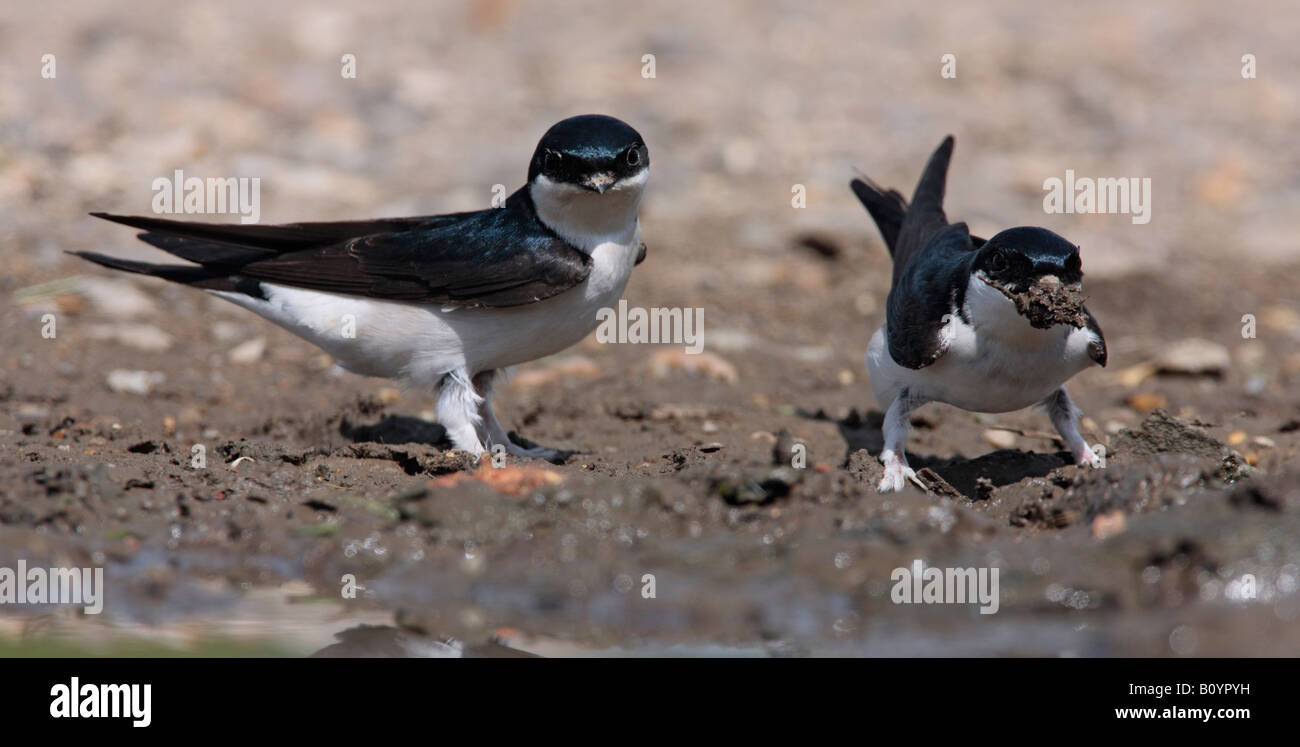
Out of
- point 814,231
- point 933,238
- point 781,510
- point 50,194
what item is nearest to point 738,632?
point 781,510

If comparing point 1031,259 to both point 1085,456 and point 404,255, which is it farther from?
point 404,255

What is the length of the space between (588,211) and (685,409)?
1.29m

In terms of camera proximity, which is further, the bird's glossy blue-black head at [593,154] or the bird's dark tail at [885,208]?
the bird's dark tail at [885,208]

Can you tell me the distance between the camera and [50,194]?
30.2 ft

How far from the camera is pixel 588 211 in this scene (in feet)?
18.6

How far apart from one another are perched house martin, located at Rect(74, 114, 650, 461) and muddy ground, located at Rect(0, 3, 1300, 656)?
1.53 feet

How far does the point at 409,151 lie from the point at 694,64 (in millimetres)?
2699

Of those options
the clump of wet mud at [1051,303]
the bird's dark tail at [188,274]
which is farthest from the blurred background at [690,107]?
the clump of wet mud at [1051,303]

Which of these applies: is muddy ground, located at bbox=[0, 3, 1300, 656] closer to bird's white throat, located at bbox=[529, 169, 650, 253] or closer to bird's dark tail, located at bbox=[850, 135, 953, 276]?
bird's dark tail, located at bbox=[850, 135, 953, 276]

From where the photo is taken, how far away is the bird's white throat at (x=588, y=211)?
18.4ft

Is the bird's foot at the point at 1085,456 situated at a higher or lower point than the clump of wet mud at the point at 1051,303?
lower

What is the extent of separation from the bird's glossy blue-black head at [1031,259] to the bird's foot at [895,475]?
0.80m

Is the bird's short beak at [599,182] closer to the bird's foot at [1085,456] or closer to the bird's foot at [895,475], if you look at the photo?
the bird's foot at [895,475]

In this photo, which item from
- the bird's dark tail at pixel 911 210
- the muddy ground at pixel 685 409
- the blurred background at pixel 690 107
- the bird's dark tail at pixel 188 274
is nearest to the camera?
the muddy ground at pixel 685 409
